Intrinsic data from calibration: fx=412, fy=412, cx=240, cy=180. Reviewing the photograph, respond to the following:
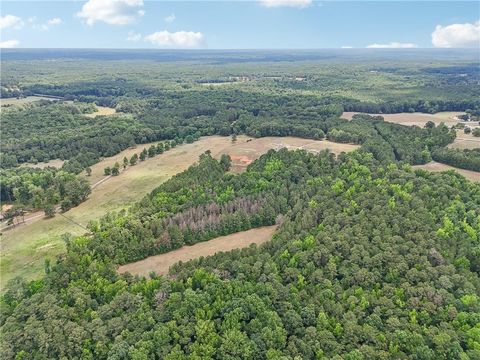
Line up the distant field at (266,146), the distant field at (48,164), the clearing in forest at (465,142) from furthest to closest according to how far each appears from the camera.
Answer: the clearing in forest at (465,142) → the distant field at (48,164) → the distant field at (266,146)

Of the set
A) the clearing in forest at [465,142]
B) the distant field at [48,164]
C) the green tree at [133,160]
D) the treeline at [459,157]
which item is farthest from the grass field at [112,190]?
the clearing in forest at [465,142]

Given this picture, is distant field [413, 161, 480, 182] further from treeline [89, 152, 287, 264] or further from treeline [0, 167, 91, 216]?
treeline [0, 167, 91, 216]

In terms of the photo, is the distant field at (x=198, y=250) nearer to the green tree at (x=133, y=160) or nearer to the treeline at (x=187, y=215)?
the treeline at (x=187, y=215)

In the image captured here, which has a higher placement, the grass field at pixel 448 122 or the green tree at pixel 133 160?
the grass field at pixel 448 122

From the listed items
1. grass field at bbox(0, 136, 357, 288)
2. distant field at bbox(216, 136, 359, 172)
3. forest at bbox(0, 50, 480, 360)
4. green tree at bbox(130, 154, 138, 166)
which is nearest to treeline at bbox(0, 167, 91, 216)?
forest at bbox(0, 50, 480, 360)

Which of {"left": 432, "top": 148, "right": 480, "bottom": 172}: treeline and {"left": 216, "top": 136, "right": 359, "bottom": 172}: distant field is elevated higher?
{"left": 432, "top": 148, "right": 480, "bottom": 172}: treeline

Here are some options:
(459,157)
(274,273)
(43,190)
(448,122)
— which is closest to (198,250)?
(274,273)
